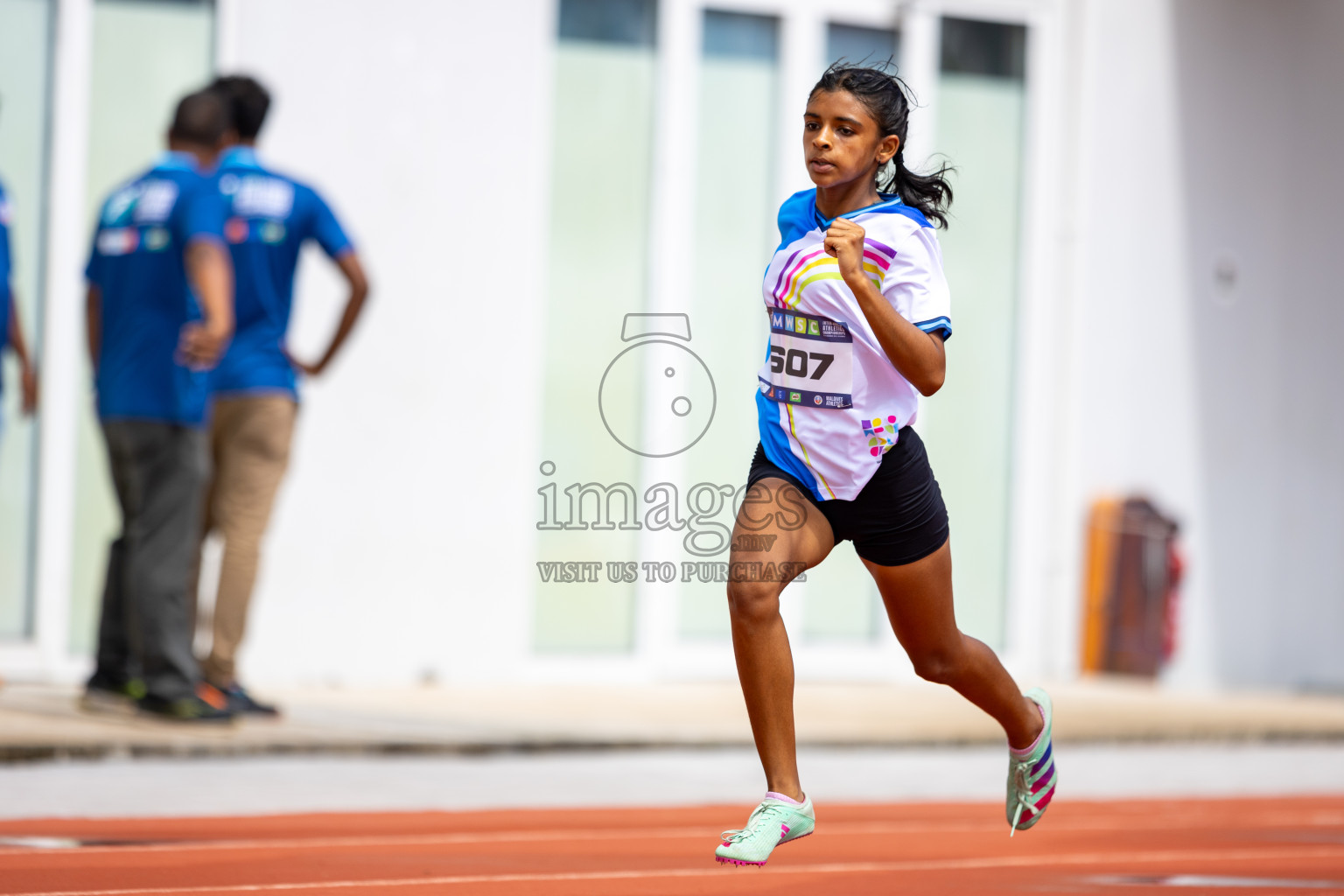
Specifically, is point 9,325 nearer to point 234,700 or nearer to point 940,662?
point 234,700

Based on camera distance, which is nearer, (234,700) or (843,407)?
(843,407)

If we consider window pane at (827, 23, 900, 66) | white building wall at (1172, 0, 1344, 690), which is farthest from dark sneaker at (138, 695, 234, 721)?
white building wall at (1172, 0, 1344, 690)

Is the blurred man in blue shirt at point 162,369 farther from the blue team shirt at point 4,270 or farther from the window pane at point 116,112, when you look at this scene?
the window pane at point 116,112

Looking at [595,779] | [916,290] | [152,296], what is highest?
[152,296]

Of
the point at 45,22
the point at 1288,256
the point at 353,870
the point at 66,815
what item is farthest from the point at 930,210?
the point at 1288,256

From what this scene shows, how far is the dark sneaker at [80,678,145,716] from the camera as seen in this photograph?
8.30 m

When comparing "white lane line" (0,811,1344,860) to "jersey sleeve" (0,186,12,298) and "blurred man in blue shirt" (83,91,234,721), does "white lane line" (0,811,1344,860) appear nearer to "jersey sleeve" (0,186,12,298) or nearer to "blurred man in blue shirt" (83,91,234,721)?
"blurred man in blue shirt" (83,91,234,721)

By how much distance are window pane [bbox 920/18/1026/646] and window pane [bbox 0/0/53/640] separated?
532cm

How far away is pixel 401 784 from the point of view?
7387 mm

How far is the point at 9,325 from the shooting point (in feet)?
28.3

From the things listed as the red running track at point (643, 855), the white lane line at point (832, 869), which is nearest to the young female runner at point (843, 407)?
the red running track at point (643, 855)

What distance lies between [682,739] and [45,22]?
16.3 ft

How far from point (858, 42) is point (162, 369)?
5.45 m

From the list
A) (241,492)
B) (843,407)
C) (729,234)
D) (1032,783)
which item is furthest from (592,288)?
(843,407)
